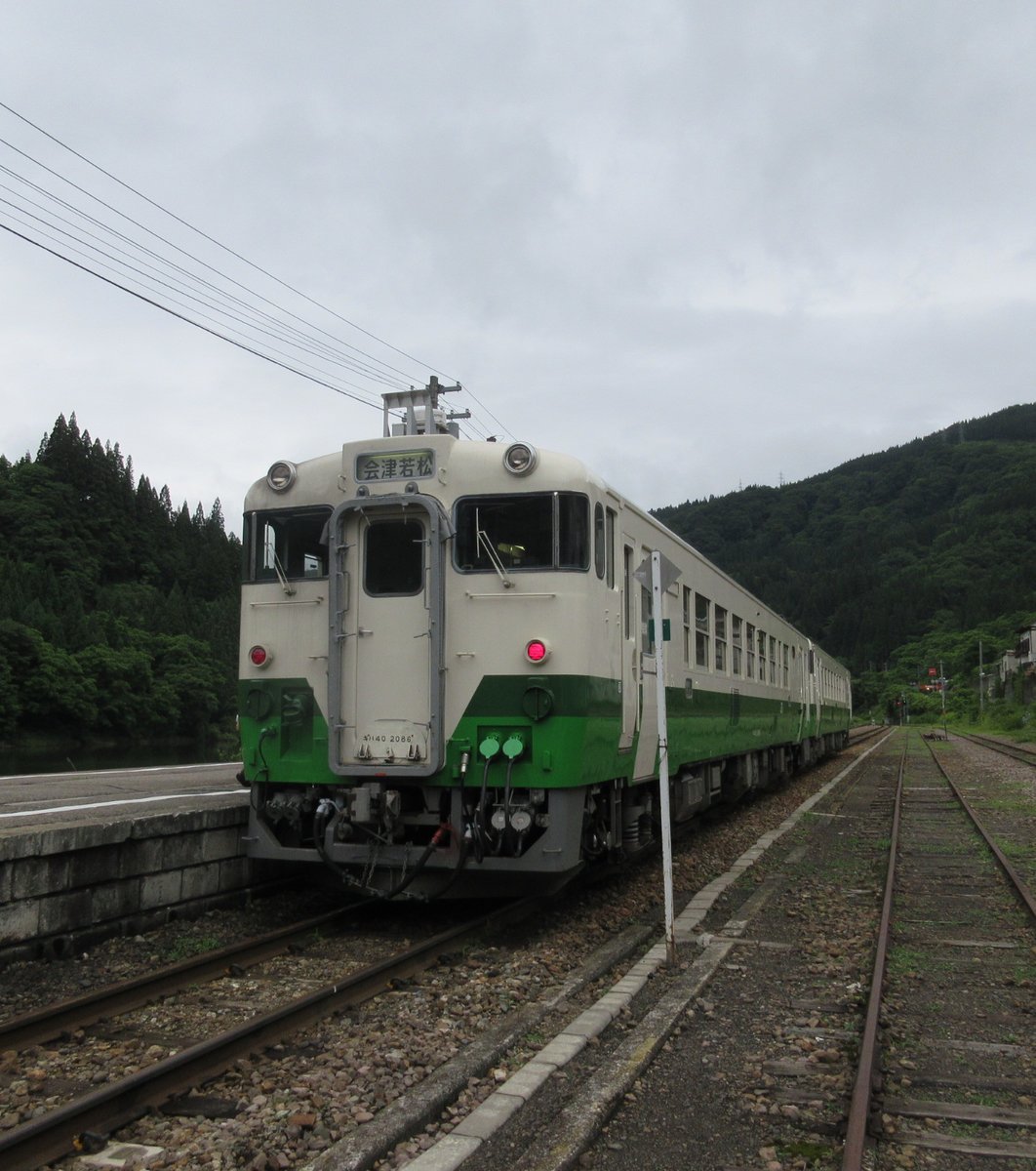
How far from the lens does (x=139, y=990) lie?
5.89 meters

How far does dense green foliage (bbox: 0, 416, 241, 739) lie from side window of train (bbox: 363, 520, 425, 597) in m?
56.7

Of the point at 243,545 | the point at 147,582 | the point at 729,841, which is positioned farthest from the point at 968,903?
the point at 147,582

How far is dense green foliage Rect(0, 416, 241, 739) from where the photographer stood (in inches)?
2440

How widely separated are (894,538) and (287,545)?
500 feet

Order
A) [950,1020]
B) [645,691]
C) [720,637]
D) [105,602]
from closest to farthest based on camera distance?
1. [950,1020]
2. [645,691]
3. [720,637]
4. [105,602]

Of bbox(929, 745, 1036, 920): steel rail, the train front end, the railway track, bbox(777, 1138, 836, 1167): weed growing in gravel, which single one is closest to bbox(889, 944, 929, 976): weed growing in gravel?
the railway track

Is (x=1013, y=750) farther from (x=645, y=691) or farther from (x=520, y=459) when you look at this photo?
(x=520, y=459)

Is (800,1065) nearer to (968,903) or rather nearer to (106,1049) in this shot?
(106,1049)

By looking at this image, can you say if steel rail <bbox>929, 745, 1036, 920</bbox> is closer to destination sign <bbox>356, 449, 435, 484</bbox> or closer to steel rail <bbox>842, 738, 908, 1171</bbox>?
steel rail <bbox>842, 738, 908, 1171</bbox>

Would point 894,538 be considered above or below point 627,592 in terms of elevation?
above

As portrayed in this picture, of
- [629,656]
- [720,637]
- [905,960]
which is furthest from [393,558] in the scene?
[720,637]

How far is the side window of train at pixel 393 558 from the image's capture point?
7.62 m

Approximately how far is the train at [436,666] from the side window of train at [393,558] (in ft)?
0.04

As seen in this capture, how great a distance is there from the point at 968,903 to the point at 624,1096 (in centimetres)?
564
